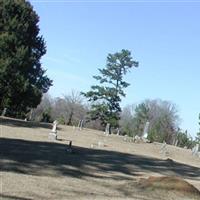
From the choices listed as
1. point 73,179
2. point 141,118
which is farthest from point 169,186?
point 141,118

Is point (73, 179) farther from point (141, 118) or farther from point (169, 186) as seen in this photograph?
point (141, 118)

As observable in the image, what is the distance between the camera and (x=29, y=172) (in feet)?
47.5

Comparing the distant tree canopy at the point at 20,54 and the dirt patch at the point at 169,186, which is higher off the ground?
the distant tree canopy at the point at 20,54

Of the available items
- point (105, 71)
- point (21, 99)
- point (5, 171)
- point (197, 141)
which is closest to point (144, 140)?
point (21, 99)

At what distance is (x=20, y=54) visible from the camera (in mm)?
40000

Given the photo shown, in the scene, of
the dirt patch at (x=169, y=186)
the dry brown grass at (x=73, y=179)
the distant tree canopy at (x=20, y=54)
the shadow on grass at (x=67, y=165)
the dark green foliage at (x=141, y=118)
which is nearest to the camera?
the dry brown grass at (x=73, y=179)

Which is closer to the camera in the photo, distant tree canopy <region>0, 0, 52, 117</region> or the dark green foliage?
distant tree canopy <region>0, 0, 52, 117</region>

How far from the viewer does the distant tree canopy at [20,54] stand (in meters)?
40.2

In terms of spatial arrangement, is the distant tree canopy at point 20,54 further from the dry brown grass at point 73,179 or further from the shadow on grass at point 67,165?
the dry brown grass at point 73,179

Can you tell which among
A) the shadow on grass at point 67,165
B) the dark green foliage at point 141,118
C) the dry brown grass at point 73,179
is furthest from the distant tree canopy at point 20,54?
the dark green foliage at point 141,118

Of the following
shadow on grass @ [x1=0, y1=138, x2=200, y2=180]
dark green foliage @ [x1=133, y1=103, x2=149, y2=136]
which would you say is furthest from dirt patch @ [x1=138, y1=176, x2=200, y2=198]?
dark green foliage @ [x1=133, y1=103, x2=149, y2=136]

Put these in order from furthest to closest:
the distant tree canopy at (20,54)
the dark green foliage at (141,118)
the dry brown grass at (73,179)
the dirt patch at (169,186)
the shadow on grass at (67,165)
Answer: the dark green foliage at (141,118) < the distant tree canopy at (20,54) < the shadow on grass at (67,165) < the dirt patch at (169,186) < the dry brown grass at (73,179)

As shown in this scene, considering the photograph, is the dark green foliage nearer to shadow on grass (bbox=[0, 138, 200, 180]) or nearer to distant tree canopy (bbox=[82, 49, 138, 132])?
distant tree canopy (bbox=[82, 49, 138, 132])

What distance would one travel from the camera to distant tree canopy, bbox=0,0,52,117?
40.2m
